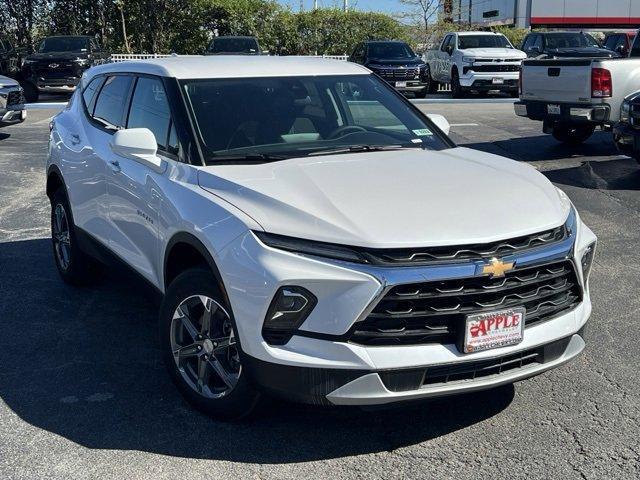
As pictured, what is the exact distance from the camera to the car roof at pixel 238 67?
514 centimetres

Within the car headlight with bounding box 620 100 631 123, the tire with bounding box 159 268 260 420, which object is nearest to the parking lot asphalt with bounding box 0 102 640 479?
the tire with bounding box 159 268 260 420

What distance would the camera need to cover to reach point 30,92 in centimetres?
2350

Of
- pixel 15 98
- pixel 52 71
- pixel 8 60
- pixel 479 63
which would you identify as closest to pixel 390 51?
pixel 479 63

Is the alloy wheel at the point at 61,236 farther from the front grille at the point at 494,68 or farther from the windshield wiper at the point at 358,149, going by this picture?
the front grille at the point at 494,68

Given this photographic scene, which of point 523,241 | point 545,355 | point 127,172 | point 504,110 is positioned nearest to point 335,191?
point 523,241

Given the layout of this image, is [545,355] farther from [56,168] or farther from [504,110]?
A: [504,110]

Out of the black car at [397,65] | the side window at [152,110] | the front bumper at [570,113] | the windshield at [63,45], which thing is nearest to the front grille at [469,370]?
the side window at [152,110]

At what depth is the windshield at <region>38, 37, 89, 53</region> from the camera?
24219mm

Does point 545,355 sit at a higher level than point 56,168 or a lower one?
lower

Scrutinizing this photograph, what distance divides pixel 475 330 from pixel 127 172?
7.90 feet

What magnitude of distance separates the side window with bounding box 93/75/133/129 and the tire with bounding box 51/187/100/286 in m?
0.77

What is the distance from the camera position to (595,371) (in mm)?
4809

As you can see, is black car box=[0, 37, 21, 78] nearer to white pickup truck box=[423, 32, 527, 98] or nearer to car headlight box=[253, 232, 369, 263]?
white pickup truck box=[423, 32, 527, 98]

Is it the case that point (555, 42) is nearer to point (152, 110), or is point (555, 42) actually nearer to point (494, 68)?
point (494, 68)
